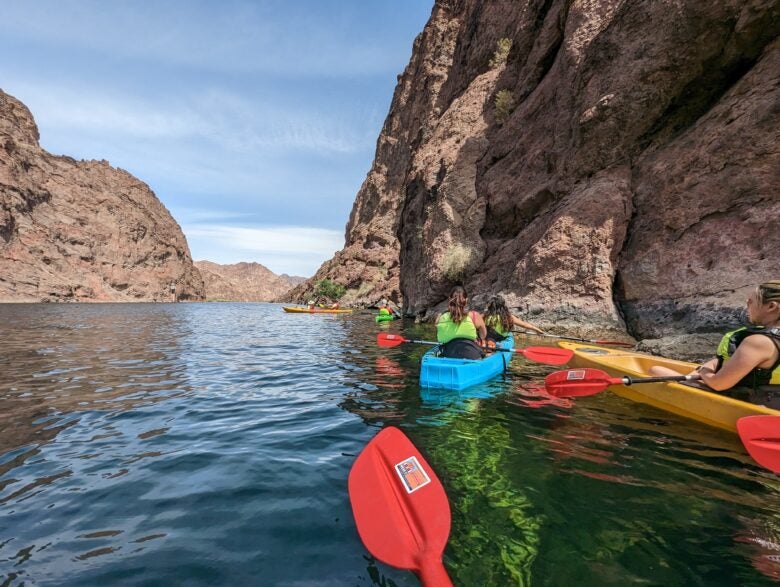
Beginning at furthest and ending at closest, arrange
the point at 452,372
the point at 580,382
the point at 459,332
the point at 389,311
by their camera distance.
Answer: the point at 389,311 < the point at 459,332 < the point at 452,372 < the point at 580,382

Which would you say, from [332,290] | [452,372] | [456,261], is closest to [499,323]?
[452,372]

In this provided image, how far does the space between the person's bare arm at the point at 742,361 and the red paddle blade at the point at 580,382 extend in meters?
1.18

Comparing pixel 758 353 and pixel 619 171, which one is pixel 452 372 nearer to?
pixel 758 353

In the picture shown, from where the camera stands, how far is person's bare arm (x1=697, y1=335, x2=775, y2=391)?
3787 millimetres

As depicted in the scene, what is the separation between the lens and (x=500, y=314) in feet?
32.3

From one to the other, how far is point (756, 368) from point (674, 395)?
1.14 meters

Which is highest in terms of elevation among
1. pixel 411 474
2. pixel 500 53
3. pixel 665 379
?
pixel 500 53

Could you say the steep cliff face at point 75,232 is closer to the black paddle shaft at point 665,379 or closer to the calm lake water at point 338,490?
the calm lake water at point 338,490

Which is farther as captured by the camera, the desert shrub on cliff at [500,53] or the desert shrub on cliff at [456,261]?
the desert shrub on cliff at [500,53]

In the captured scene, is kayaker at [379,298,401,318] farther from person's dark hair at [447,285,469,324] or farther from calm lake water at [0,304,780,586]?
calm lake water at [0,304,780,586]

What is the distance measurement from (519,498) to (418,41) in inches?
2601

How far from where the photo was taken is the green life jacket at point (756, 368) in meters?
3.74

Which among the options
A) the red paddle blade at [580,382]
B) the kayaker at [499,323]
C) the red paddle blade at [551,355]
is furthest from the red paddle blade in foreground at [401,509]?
the kayaker at [499,323]

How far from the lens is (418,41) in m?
56.9
